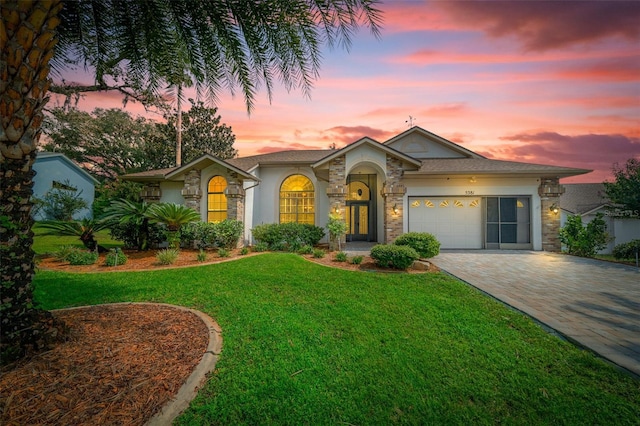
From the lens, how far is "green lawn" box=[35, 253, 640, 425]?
7.61 feet

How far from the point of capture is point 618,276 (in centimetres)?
732

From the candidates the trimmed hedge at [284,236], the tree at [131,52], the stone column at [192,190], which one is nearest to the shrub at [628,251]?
the trimmed hedge at [284,236]

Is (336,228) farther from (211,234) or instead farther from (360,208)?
(211,234)

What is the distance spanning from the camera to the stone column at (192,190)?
12445 mm

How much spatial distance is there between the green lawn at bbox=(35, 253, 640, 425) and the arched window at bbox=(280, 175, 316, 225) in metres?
8.28

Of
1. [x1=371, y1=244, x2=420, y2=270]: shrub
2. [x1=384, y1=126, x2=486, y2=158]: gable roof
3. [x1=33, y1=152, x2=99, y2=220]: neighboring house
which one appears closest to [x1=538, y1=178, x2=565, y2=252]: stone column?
[x1=384, y1=126, x2=486, y2=158]: gable roof

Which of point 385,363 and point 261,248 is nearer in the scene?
point 385,363

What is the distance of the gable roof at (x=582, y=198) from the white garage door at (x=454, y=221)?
1550 cm

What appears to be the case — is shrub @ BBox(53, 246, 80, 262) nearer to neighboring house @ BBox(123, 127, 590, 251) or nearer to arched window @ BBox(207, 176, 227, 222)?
neighboring house @ BBox(123, 127, 590, 251)

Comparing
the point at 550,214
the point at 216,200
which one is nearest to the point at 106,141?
the point at 216,200

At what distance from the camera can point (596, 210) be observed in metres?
20.3

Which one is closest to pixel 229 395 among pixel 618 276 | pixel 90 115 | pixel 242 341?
pixel 242 341

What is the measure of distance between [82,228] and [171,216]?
3.19m

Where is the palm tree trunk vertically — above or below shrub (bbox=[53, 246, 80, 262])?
above
